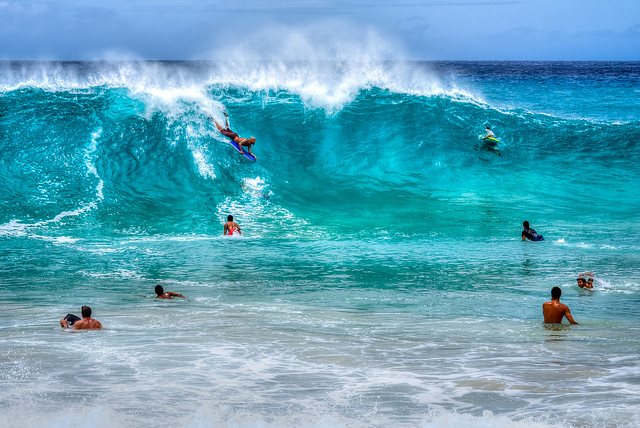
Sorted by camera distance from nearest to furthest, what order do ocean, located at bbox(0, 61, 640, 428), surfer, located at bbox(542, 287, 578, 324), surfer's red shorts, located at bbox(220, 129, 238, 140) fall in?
ocean, located at bbox(0, 61, 640, 428) < surfer, located at bbox(542, 287, 578, 324) < surfer's red shorts, located at bbox(220, 129, 238, 140)

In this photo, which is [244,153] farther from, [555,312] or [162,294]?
[555,312]

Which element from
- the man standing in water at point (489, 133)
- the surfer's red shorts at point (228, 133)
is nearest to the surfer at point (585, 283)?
the man standing in water at point (489, 133)

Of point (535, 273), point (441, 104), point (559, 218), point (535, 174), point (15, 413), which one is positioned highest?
point (441, 104)

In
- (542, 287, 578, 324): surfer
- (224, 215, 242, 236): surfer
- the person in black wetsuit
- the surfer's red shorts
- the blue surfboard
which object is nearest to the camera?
(542, 287, 578, 324): surfer

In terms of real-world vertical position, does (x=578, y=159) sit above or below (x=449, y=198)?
above

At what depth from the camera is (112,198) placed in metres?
15.3

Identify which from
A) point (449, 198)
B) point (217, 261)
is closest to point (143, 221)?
point (217, 261)

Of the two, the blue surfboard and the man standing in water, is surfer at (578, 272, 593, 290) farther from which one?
the man standing in water

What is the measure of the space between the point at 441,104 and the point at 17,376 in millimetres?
18345

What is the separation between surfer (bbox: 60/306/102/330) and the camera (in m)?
6.71

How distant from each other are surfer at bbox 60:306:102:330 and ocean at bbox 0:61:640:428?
0.33 ft

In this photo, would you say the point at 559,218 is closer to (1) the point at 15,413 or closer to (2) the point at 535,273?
(2) the point at 535,273

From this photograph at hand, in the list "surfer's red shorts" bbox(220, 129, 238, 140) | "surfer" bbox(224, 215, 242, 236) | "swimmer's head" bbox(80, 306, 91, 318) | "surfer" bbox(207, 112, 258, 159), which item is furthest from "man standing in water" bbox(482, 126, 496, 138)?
"swimmer's head" bbox(80, 306, 91, 318)

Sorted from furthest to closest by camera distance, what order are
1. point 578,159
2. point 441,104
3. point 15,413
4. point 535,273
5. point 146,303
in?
point 441,104, point 578,159, point 535,273, point 146,303, point 15,413
